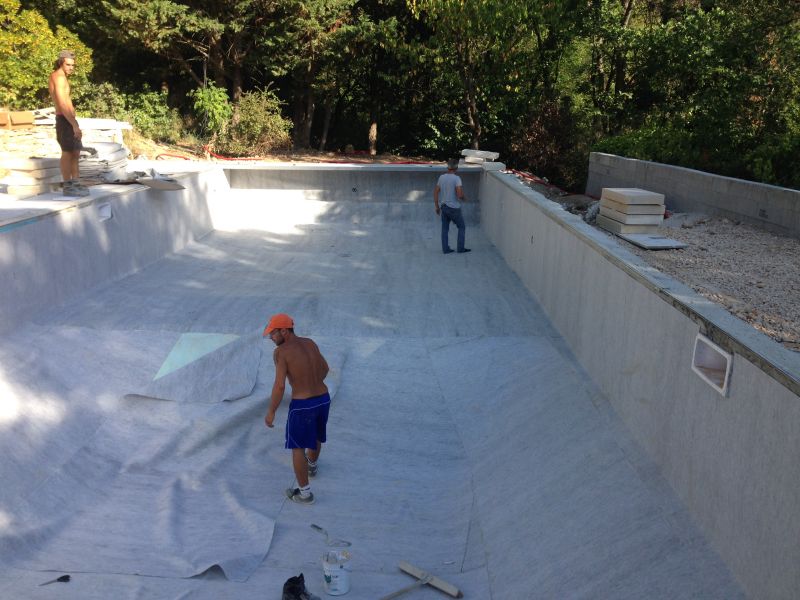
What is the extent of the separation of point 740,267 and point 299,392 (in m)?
6.42

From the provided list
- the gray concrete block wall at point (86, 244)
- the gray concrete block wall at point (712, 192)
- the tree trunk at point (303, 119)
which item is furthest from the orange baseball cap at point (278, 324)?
the tree trunk at point (303, 119)

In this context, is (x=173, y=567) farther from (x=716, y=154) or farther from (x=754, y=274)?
(x=716, y=154)

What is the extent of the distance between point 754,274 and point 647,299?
4271mm

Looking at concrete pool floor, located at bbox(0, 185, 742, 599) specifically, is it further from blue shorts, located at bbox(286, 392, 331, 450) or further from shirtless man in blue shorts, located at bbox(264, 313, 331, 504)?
blue shorts, located at bbox(286, 392, 331, 450)

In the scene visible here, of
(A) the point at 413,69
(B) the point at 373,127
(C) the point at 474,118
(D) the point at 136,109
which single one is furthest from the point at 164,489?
(B) the point at 373,127

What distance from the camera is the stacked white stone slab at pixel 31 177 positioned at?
11.0 meters

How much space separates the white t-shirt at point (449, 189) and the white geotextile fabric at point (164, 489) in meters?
6.20

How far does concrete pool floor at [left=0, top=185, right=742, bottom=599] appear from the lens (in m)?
5.07

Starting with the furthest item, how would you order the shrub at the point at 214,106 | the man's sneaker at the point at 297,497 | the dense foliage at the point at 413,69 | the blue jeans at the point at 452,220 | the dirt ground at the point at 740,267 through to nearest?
the shrub at the point at 214,106, the dense foliage at the point at 413,69, the blue jeans at the point at 452,220, the dirt ground at the point at 740,267, the man's sneaker at the point at 297,497

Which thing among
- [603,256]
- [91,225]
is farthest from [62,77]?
[603,256]

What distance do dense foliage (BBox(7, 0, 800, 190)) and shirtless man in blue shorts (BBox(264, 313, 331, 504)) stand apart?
44.6 ft

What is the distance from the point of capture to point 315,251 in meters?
14.1

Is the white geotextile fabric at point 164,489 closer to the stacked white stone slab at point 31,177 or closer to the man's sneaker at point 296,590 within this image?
the man's sneaker at point 296,590

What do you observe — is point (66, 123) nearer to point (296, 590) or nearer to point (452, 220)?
point (452, 220)
